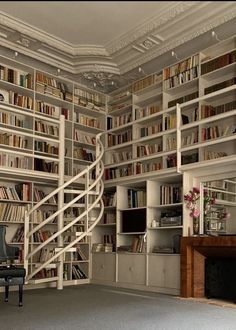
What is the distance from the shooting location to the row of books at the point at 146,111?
755 cm

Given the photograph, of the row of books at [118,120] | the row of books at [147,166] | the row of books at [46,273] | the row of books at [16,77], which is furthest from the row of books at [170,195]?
the row of books at [16,77]

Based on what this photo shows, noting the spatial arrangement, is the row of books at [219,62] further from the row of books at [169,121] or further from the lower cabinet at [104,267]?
the lower cabinet at [104,267]

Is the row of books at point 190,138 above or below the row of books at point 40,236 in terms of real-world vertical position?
above

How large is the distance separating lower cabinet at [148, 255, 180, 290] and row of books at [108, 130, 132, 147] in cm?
261

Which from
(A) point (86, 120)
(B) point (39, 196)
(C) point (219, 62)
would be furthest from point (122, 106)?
(B) point (39, 196)

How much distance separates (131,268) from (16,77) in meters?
4.11

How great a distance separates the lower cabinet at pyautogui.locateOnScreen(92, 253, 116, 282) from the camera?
23.8 ft

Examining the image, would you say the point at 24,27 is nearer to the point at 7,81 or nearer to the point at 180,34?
the point at 7,81

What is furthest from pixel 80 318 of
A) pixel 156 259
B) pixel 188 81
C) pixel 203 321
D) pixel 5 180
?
pixel 188 81

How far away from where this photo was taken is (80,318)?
4211mm

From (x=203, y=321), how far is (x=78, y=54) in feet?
16.4

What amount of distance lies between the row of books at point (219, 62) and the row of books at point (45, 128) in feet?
9.82

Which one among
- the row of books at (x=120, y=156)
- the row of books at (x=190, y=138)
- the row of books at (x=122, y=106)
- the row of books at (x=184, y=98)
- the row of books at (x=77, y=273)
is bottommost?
the row of books at (x=77, y=273)

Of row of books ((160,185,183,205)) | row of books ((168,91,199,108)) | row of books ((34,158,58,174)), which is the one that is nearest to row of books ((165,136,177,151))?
row of books ((168,91,199,108))
